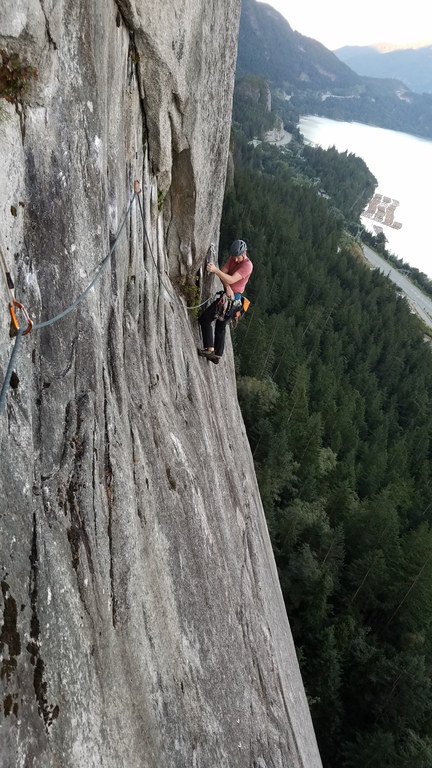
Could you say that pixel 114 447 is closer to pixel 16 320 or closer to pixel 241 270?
pixel 16 320

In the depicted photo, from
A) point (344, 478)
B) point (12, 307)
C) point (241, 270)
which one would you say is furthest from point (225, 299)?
point (344, 478)

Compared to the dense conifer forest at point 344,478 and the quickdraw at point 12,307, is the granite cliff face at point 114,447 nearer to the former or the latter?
the quickdraw at point 12,307

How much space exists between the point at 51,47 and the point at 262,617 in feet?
28.6

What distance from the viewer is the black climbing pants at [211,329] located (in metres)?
9.24

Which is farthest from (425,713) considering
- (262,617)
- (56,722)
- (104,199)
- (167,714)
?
(104,199)

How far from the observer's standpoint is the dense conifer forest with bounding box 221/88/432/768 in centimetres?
1897

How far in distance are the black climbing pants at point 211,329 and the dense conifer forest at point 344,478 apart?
15.3m

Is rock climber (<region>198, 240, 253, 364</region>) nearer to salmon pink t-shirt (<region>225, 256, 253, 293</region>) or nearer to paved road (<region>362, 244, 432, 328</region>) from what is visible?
salmon pink t-shirt (<region>225, 256, 253, 293</region>)

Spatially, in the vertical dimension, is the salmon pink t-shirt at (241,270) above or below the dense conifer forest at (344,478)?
above

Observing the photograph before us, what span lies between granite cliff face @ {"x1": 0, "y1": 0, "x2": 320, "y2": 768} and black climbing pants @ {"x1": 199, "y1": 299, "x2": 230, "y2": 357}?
3.36ft

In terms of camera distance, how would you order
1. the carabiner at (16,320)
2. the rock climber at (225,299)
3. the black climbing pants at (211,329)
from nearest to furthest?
1. the carabiner at (16,320)
2. the rock climber at (225,299)
3. the black climbing pants at (211,329)

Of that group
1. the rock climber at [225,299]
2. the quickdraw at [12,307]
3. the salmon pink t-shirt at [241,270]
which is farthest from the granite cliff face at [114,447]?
the salmon pink t-shirt at [241,270]

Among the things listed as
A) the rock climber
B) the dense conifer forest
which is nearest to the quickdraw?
the rock climber

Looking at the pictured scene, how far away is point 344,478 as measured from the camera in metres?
29.3
